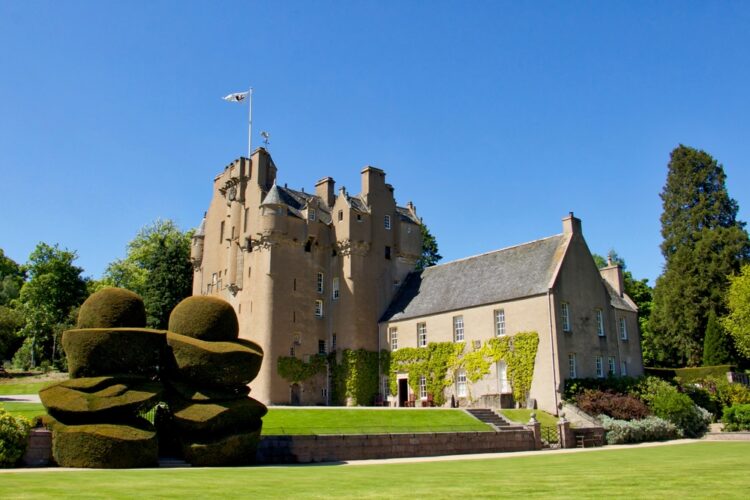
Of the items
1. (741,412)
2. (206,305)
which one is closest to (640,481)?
(206,305)

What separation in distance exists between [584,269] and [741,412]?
1084 centimetres

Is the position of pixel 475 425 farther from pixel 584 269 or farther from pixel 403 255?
pixel 403 255

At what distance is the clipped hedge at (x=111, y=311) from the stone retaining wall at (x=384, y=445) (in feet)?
20.2

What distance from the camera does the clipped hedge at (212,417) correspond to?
1920 centimetres

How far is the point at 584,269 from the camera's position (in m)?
36.6

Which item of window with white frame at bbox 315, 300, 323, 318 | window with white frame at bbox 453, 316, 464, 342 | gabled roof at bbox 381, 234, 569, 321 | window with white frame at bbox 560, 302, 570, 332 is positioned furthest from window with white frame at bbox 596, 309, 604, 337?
window with white frame at bbox 315, 300, 323, 318

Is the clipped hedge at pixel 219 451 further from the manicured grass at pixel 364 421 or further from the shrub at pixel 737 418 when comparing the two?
the shrub at pixel 737 418

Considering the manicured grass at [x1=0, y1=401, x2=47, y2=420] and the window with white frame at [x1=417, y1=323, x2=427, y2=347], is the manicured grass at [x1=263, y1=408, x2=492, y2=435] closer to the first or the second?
the manicured grass at [x1=0, y1=401, x2=47, y2=420]

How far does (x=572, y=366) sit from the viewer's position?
34.1 m

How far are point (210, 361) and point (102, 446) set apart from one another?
3.99 m

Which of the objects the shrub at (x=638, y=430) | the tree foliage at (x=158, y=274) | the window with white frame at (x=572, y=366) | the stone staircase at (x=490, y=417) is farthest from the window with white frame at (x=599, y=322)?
the tree foliage at (x=158, y=274)

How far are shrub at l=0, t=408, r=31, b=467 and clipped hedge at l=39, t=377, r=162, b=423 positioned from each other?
3.43 ft

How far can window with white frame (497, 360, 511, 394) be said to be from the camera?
3481cm

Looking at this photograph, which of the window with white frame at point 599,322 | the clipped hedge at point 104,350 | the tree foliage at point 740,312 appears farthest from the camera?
the tree foliage at point 740,312
